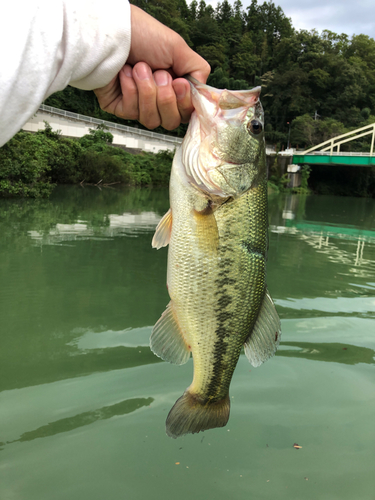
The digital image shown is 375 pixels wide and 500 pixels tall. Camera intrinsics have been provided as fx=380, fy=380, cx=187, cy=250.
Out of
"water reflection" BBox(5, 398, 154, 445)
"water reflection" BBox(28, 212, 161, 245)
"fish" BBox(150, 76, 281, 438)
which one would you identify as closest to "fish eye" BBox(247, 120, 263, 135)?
"fish" BBox(150, 76, 281, 438)

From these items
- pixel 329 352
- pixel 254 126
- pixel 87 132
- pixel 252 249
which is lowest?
pixel 329 352

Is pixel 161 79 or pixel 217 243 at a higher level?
pixel 161 79

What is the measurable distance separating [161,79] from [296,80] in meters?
71.2

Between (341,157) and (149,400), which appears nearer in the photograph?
(149,400)

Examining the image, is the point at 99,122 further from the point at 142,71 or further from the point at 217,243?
the point at 217,243

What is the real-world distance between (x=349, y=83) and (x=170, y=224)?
74604mm

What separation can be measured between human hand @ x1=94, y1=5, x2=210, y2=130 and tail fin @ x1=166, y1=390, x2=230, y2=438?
1549 mm

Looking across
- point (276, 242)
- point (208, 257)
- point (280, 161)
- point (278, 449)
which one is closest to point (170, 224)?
point (208, 257)

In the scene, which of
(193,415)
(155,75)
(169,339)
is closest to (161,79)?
(155,75)

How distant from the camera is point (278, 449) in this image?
2.80 m

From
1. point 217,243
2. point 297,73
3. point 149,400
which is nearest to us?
point 217,243

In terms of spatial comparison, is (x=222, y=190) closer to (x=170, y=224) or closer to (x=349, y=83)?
(x=170, y=224)

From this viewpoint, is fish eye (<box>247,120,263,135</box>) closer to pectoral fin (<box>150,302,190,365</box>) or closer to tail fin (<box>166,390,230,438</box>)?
pectoral fin (<box>150,302,190,365</box>)

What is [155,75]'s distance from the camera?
6.84 feet
